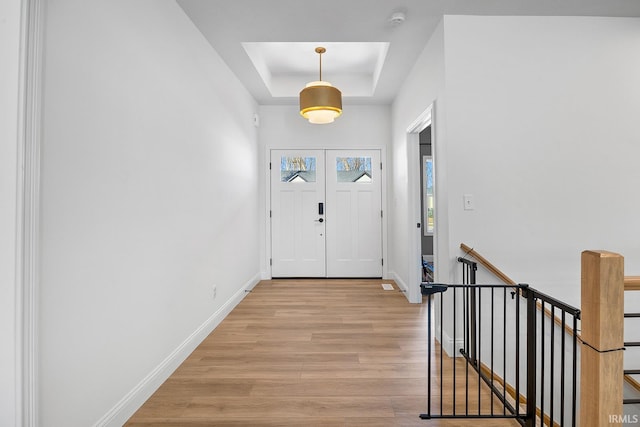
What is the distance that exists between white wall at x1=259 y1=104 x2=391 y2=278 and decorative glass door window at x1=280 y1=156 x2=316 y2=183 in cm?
22

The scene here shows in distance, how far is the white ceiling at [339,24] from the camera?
2.54 meters

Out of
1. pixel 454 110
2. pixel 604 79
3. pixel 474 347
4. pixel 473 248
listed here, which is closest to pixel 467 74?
pixel 454 110

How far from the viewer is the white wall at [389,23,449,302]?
279 cm

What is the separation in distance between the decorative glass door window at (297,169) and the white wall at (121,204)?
2.18 m

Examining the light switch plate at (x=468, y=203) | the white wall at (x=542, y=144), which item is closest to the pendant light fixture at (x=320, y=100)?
the white wall at (x=542, y=144)

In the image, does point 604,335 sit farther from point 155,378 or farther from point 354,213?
point 354,213

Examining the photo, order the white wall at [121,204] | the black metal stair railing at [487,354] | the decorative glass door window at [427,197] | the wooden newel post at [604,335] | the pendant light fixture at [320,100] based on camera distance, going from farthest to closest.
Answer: the decorative glass door window at [427,197]
the pendant light fixture at [320,100]
the black metal stair railing at [487,354]
the white wall at [121,204]
the wooden newel post at [604,335]

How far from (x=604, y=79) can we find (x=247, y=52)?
124 inches

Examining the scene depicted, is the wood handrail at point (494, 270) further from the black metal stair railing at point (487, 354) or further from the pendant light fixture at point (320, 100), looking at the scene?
the pendant light fixture at point (320, 100)

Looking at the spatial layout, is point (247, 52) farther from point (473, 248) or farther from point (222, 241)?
point (473, 248)

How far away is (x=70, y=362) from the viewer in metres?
1.45

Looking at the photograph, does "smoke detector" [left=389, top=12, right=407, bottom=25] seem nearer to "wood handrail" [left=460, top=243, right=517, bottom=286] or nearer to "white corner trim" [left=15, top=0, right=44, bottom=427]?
"wood handrail" [left=460, top=243, right=517, bottom=286]

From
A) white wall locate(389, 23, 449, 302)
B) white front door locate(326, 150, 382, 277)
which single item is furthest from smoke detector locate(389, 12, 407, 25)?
white front door locate(326, 150, 382, 277)

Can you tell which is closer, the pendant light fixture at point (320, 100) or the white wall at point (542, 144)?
the white wall at point (542, 144)
